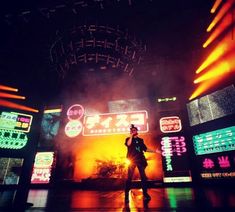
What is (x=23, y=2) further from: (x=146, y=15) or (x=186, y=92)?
(x=186, y=92)

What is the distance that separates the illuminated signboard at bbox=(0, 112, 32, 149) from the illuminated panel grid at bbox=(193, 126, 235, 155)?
8143 millimetres

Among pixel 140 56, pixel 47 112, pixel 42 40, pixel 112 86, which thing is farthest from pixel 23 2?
pixel 47 112

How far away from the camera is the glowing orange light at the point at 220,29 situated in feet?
20.4

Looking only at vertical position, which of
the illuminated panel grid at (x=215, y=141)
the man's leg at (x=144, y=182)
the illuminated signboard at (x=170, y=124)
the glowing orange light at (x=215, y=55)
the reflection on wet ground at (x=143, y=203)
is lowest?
the reflection on wet ground at (x=143, y=203)

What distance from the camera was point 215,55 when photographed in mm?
8594

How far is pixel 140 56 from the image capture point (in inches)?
327

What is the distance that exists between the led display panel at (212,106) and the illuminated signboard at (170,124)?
2.72ft

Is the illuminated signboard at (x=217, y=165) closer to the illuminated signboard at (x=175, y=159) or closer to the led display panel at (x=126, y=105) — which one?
the illuminated signboard at (x=175, y=159)

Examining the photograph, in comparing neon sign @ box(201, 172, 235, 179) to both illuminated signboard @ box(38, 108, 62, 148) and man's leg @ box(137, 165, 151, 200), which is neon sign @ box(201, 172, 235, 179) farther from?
illuminated signboard @ box(38, 108, 62, 148)

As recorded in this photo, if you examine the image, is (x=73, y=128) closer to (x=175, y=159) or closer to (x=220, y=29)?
(x=175, y=159)

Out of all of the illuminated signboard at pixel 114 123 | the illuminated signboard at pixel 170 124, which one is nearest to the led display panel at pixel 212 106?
the illuminated signboard at pixel 170 124

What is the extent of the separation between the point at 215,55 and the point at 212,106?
8.85 feet

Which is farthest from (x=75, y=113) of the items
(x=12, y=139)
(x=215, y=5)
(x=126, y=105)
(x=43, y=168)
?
(x=215, y=5)

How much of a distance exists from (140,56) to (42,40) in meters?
4.52
